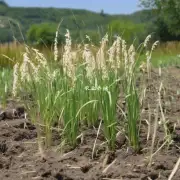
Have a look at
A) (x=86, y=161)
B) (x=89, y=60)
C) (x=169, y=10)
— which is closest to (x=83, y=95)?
(x=89, y=60)

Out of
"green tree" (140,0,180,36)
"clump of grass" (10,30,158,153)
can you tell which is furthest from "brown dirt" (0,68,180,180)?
"green tree" (140,0,180,36)

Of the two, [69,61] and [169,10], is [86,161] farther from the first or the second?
[169,10]

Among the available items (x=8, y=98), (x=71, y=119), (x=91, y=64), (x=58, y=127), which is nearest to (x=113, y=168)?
(x=71, y=119)

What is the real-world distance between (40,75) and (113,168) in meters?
1.39

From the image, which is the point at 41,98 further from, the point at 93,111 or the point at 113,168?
the point at 113,168

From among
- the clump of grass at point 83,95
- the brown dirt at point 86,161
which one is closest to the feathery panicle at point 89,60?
the clump of grass at point 83,95

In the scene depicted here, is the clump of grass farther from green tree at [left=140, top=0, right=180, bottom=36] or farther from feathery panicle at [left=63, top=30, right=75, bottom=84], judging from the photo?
green tree at [left=140, top=0, right=180, bottom=36]

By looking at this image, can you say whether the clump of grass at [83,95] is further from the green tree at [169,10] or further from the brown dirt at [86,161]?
the green tree at [169,10]

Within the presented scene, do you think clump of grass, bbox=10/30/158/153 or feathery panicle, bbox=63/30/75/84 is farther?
feathery panicle, bbox=63/30/75/84

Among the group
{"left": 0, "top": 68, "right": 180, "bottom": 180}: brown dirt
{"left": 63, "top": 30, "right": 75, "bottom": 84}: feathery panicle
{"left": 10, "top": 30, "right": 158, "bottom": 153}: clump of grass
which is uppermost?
{"left": 63, "top": 30, "right": 75, "bottom": 84}: feathery panicle

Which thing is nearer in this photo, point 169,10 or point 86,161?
point 86,161

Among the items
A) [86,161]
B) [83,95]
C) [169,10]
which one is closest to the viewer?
[86,161]

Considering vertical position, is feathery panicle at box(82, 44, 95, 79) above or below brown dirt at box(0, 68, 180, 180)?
above

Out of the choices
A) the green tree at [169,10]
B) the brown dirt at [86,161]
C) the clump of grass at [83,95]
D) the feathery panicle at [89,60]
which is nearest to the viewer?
the brown dirt at [86,161]
